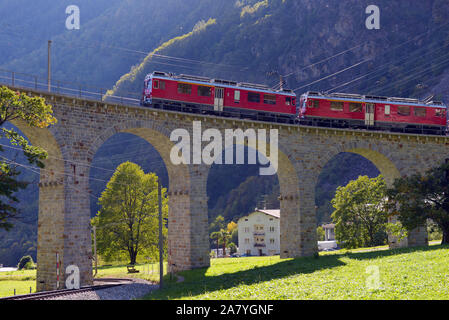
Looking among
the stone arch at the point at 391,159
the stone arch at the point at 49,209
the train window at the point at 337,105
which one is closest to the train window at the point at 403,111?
the stone arch at the point at 391,159

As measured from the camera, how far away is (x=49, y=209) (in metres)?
32.9

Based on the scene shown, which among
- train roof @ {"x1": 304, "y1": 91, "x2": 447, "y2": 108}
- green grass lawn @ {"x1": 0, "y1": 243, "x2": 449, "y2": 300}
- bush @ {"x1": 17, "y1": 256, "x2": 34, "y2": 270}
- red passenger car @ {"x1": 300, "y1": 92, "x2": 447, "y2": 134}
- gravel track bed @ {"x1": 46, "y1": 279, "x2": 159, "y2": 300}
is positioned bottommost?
bush @ {"x1": 17, "y1": 256, "x2": 34, "y2": 270}

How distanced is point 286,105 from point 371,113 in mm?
8939

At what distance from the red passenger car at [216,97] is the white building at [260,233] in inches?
1772

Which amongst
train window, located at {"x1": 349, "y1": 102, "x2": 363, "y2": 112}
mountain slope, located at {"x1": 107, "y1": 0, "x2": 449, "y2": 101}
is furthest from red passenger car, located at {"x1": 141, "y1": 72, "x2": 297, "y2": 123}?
mountain slope, located at {"x1": 107, "y1": 0, "x2": 449, "y2": 101}

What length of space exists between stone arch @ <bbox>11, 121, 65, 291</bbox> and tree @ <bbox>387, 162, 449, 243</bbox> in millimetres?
26949

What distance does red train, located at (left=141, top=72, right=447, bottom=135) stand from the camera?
39.8 metres

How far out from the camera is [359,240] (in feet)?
191

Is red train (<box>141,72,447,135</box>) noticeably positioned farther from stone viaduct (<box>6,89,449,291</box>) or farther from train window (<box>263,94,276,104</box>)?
stone viaduct (<box>6,89,449,291</box>)

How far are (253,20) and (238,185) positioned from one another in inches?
2982

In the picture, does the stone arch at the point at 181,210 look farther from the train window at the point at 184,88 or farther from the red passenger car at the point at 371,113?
the red passenger car at the point at 371,113

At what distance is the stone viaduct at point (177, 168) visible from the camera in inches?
1276
